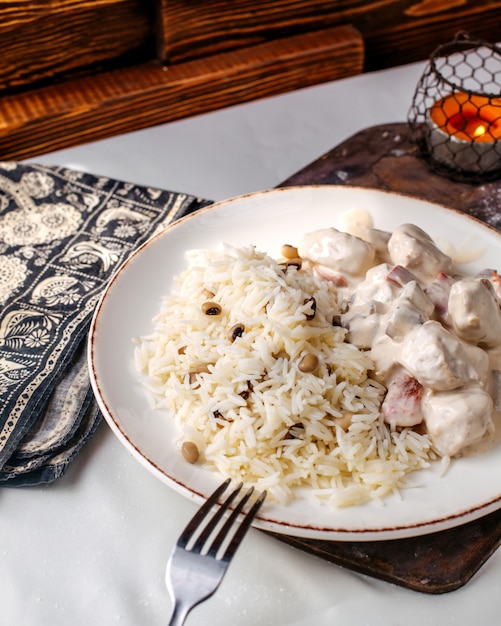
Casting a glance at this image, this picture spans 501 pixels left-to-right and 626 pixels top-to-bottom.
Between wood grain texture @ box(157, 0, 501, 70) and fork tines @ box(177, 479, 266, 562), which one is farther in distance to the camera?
wood grain texture @ box(157, 0, 501, 70)

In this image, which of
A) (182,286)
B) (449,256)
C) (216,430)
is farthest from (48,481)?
(449,256)

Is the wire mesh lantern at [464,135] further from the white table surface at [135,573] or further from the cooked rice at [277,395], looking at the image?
the white table surface at [135,573]

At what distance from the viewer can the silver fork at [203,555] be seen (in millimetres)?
1206

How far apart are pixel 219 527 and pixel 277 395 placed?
0.30m

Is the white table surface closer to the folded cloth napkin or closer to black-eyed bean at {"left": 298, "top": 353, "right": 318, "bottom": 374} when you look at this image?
the folded cloth napkin

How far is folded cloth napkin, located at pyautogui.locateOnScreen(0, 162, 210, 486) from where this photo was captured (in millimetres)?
1671

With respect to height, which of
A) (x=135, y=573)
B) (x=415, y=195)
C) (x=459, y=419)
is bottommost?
(x=135, y=573)

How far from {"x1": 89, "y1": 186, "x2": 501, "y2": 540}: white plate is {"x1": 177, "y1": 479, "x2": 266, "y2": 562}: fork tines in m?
0.04

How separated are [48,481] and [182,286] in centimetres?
58

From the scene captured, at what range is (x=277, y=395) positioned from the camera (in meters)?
1.53

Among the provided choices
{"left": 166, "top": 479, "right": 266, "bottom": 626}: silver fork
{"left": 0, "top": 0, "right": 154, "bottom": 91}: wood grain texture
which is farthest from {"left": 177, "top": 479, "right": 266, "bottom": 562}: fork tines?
{"left": 0, "top": 0, "right": 154, "bottom": 91}: wood grain texture

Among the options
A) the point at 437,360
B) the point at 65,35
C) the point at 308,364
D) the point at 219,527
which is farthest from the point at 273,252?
the point at 65,35

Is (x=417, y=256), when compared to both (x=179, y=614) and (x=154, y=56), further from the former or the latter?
(x=154, y=56)

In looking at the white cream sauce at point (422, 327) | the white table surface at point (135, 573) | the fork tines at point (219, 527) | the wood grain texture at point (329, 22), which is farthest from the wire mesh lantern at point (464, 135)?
the fork tines at point (219, 527)
